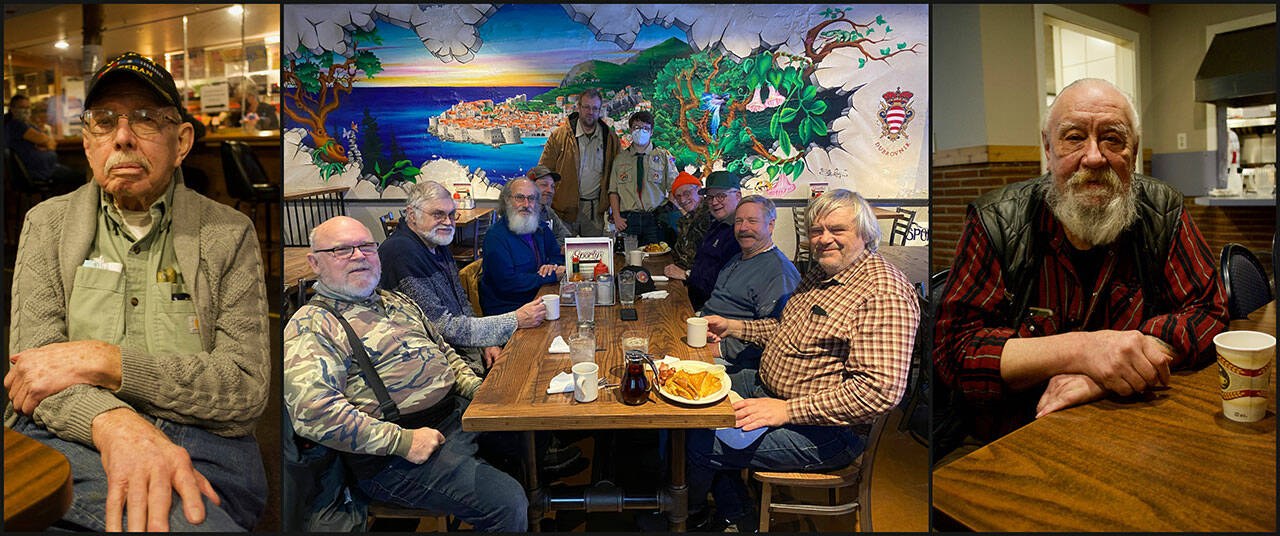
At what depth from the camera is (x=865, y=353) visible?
1862 mm

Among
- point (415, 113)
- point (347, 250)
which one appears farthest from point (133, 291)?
point (415, 113)

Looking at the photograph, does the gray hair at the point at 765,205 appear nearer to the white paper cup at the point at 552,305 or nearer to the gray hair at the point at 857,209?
the gray hair at the point at 857,209

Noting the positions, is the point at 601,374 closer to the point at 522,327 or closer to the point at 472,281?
the point at 522,327

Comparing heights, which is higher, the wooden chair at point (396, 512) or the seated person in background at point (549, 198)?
the seated person in background at point (549, 198)

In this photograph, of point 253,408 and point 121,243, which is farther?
point 253,408

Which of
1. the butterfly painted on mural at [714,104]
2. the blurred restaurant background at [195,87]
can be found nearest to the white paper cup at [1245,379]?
the butterfly painted on mural at [714,104]

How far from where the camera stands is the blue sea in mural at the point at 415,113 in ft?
6.19

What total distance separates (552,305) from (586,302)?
0.11 m

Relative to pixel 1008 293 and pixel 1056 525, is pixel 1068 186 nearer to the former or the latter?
pixel 1008 293

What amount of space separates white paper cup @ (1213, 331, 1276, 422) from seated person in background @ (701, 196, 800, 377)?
38.6 inches

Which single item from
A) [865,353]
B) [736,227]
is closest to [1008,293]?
[865,353]

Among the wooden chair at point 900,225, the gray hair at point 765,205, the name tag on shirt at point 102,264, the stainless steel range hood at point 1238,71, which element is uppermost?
the stainless steel range hood at point 1238,71

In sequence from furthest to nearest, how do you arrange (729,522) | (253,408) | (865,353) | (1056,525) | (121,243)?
(729,522) → (865,353) → (253,408) → (121,243) → (1056,525)

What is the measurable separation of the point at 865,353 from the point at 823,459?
0.36 meters
